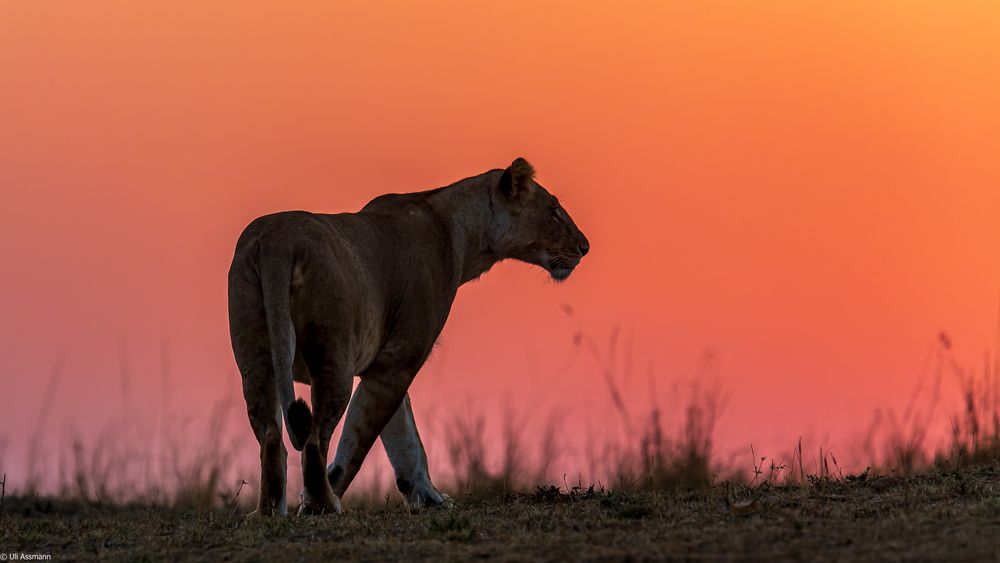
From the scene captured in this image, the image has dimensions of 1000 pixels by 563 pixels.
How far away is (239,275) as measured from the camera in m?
8.11

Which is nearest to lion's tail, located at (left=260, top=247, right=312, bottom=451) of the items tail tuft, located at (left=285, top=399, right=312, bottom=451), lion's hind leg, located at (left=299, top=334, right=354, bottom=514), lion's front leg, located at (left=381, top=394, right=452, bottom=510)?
tail tuft, located at (left=285, top=399, right=312, bottom=451)

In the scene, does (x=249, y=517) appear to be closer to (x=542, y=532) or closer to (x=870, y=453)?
(x=542, y=532)

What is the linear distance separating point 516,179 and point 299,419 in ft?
10.6

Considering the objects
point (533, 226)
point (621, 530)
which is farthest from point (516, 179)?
point (621, 530)

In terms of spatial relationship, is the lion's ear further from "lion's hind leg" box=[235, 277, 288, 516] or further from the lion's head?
"lion's hind leg" box=[235, 277, 288, 516]

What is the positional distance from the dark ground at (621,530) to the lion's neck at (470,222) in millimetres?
1865

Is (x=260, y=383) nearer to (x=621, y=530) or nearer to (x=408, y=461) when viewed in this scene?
(x=408, y=461)

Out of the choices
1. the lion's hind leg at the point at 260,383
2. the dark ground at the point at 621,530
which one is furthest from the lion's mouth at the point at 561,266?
the lion's hind leg at the point at 260,383

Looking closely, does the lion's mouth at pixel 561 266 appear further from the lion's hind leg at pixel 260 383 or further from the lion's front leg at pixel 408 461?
the lion's hind leg at pixel 260 383

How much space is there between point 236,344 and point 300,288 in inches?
19.8

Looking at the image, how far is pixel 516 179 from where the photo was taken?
10.1 meters

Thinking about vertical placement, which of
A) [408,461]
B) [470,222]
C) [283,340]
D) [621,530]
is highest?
[470,222]

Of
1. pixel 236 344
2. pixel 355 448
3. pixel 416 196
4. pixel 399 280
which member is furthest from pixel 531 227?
pixel 236 344

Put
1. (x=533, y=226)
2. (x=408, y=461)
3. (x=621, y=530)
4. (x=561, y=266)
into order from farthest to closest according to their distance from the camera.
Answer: (x=561, y=266)
(x=533, y=226)
(x=408, y=461)
(x=621, y=530)
